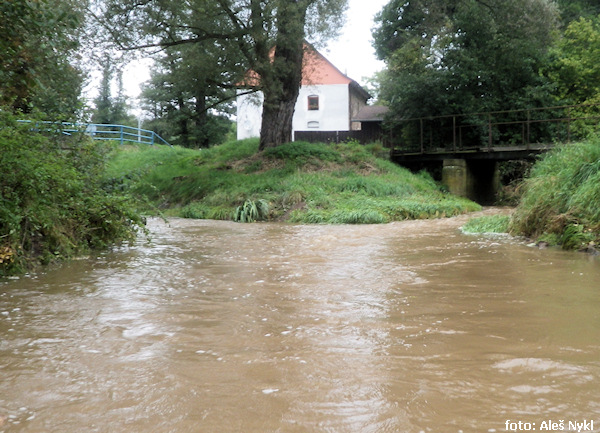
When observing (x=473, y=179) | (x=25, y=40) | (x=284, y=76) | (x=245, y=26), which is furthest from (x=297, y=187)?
(x=25, y=40)

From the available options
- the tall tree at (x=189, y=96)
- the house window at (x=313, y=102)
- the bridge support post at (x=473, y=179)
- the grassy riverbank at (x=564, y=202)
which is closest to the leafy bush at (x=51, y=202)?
the grassy riverbank at (x=564, y=202)

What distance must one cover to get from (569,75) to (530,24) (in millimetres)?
5563

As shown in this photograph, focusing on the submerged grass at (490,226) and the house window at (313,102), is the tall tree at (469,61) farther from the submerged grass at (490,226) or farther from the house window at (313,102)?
the house window at (313,102)

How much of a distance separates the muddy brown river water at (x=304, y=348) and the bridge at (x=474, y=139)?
15.3m

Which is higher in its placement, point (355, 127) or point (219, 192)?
point (355, 127)

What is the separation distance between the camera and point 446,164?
2155cm

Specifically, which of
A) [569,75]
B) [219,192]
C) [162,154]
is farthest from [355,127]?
[219,192]

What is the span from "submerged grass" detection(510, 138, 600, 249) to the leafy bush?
618cm

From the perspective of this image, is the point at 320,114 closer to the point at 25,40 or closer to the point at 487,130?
the point at 487,130

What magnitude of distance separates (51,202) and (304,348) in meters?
4.86

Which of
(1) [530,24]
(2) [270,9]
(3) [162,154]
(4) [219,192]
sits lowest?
(4) [219,192]

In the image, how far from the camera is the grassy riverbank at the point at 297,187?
49.5ft

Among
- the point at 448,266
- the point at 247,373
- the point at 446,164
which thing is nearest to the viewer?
the point at 247,373

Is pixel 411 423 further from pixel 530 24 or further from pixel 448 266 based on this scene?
pixel 530 24
